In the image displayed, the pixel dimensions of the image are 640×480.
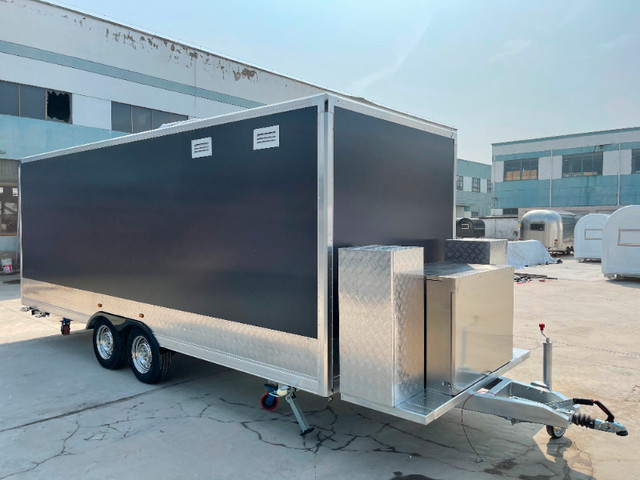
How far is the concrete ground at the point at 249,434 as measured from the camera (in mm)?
3764

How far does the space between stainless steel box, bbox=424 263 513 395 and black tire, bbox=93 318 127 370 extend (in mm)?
4080

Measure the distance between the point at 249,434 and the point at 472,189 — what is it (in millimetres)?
55881

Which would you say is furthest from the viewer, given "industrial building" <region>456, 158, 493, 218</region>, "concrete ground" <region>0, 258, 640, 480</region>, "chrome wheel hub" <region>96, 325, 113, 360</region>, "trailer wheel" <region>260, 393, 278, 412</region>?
"industrial building" <region>456, 158, 493, 218</region>

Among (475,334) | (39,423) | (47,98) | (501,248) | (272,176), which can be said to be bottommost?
(39,423)

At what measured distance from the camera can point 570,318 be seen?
381 inches

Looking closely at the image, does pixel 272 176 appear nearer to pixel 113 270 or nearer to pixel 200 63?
pixel 113 270

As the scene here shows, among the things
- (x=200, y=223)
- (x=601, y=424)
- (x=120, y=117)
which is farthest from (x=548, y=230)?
(x=200, y=223)

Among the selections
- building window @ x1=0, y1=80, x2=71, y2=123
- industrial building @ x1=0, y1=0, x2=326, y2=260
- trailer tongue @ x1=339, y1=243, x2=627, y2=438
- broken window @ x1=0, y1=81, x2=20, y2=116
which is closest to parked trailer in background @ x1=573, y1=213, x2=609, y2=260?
industrial building @ x1=0, y1=0, x2=326, y2=260

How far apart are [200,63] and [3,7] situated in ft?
26.6

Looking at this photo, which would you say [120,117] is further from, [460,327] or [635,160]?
[635,160]

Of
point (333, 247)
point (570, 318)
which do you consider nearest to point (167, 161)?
point (333, 247)

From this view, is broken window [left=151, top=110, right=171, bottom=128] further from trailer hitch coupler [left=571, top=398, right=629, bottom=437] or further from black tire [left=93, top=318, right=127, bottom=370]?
trailer hitch coupler [left=571, top=398, right=629, bottom=437]

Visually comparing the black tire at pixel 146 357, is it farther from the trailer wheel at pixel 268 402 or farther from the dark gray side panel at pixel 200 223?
the trailer wheel at pixel 268 402

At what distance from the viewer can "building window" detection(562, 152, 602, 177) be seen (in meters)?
42.4
